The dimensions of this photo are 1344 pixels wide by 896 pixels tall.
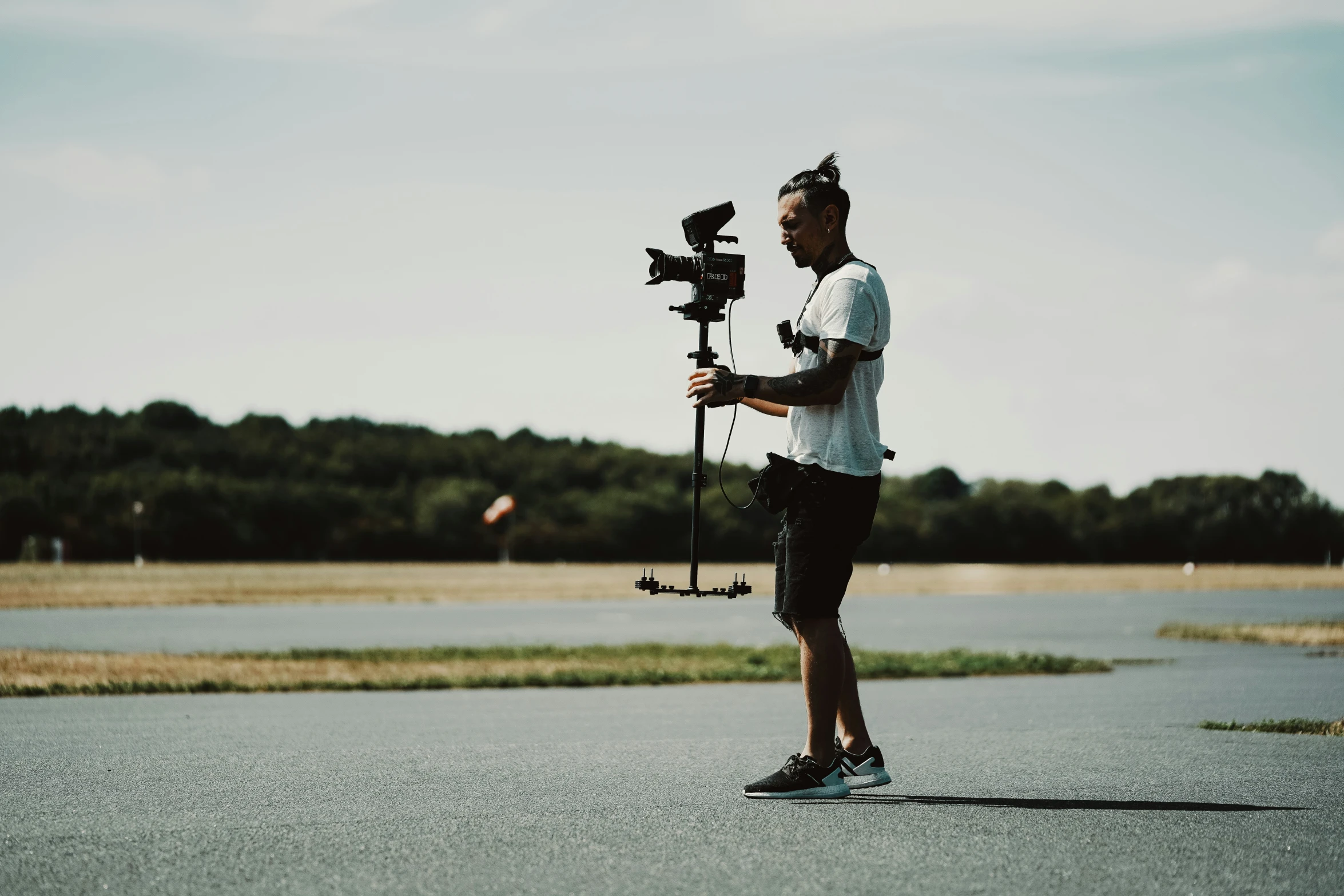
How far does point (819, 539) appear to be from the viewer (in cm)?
503

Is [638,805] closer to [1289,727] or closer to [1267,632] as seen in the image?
[1289,727]

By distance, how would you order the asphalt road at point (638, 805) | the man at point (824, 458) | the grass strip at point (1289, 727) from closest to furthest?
the asphalt road at point (638, 805) → the man at point (824, 458) → the grass strip at point (1289, 727)

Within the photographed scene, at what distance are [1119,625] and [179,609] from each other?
1971cm

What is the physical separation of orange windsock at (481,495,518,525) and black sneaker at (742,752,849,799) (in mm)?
70406

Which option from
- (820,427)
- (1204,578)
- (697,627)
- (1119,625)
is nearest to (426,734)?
(820,427)

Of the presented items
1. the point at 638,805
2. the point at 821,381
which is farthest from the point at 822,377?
the point at 638,805

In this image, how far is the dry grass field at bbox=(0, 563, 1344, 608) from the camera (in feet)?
128

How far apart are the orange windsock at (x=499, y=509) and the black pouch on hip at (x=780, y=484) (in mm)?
70379

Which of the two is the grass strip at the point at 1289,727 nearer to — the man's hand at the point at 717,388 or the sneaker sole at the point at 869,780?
the sneaker sole at the point at 869,780

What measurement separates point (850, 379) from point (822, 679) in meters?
1.10

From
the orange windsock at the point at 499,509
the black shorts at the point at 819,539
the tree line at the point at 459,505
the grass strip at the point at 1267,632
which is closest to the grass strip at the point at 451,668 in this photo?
the grass strip at the point at 1267,632

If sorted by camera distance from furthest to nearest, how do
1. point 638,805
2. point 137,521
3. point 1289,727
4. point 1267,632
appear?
point 137,521 → point 1267,632 → point 1289,727 → point 638,805

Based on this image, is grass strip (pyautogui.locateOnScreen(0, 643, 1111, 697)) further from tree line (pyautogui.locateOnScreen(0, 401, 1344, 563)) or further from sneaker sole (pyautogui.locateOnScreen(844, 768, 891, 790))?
tree line (pyautogui.locateOnScreen(0, 401, 1344, 563))

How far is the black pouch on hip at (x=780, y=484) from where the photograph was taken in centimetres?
505
